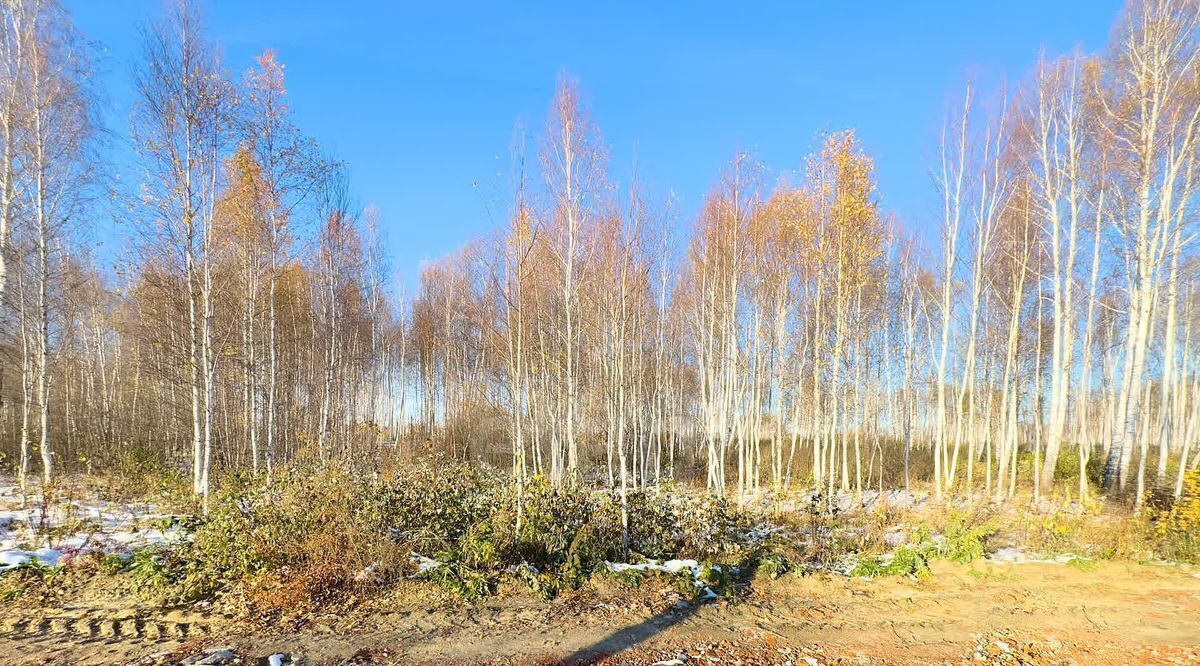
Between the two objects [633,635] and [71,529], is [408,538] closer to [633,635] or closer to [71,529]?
[633,635]

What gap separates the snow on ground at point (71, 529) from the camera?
6279mm

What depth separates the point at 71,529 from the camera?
7.05m

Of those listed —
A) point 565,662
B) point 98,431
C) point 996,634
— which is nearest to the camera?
point 565,662

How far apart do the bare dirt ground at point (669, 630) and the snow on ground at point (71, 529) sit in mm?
1186

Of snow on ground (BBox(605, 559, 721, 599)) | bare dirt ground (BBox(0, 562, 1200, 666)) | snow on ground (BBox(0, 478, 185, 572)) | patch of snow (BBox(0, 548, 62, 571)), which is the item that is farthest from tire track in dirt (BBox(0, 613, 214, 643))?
snow on ground (BBox(605, 559, 721, 599))

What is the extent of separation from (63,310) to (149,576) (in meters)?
9.32

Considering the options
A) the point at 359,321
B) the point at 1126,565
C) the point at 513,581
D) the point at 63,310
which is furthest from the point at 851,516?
the point at 63,310

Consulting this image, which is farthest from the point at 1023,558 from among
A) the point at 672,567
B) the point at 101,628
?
the point at 101,628

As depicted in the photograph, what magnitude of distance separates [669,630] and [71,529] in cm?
794

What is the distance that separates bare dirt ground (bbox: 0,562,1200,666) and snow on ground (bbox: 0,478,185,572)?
1186 mm

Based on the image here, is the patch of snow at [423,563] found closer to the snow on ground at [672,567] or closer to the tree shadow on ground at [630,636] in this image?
the snow on ground at [672,567]

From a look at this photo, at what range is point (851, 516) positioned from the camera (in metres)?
10.9

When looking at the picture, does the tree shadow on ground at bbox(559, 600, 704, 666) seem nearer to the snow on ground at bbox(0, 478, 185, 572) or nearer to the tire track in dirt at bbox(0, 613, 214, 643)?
the tire track in dirt at bbox(0, 613, 214, 643)

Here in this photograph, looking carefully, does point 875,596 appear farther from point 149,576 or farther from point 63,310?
point 63,310
